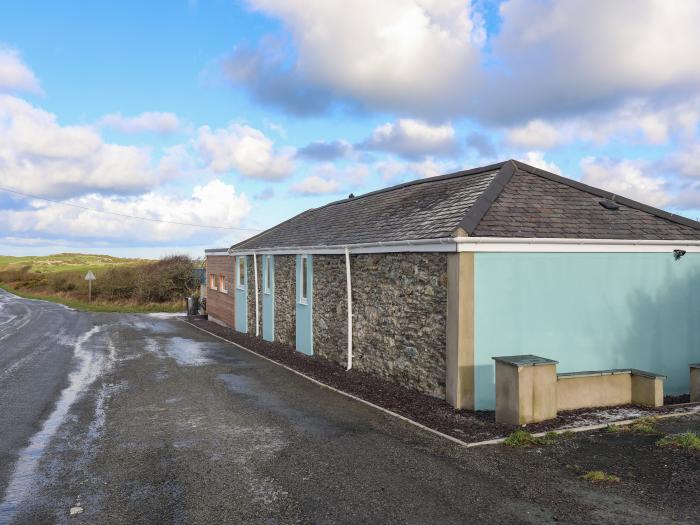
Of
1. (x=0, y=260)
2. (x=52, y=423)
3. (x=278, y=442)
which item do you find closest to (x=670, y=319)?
(x=278, y=442)

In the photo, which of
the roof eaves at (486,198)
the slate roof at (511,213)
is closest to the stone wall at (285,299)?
the slate roof at (511,213)

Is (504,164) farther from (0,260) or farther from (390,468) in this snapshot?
(0,260)

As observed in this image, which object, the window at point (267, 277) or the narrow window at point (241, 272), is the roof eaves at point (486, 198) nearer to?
the window at point (267, 277)

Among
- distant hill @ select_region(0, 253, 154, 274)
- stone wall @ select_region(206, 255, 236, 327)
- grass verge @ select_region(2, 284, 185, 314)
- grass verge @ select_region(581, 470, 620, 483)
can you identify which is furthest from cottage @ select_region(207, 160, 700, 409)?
distant hill @ select_region(0, 253, 154, 274)

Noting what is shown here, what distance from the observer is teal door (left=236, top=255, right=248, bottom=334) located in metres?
23.7

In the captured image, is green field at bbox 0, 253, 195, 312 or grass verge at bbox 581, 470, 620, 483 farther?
green field at bbox 0, 253, 195, 312

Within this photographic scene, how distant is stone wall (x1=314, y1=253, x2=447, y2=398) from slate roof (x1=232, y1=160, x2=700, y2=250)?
62 centimetres

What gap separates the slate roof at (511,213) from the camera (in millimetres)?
10562

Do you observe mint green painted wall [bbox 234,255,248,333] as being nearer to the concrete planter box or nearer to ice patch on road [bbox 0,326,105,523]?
ice patch on road [bbox 0,326,105,523]

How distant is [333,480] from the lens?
6.39 meters

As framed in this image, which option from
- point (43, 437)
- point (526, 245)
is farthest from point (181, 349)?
point (526, 245)

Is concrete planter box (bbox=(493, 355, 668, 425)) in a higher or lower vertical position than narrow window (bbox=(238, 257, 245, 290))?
lower

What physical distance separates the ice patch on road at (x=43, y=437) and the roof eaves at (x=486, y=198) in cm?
752

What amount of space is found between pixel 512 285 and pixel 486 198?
196cm
